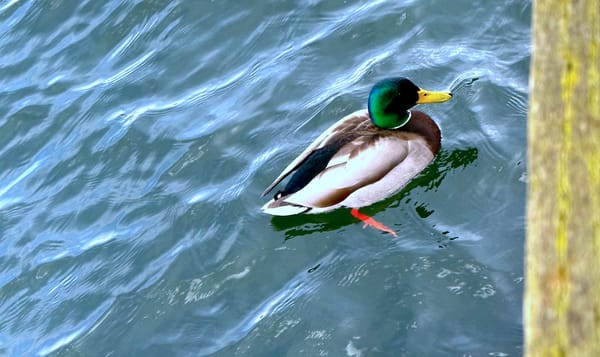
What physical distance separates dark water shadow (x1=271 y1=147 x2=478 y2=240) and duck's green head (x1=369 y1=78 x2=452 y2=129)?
42 cm

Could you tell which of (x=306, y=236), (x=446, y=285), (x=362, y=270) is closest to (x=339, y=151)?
(x=306, y=236)

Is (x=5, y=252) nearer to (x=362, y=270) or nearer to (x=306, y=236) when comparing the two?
(x=306, y=236)

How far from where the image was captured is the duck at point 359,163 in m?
6.77

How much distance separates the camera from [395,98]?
22.9 ft

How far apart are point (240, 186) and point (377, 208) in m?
A: 1.04

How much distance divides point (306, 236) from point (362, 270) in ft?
2.37

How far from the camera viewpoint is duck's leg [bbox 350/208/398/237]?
6.42 metres

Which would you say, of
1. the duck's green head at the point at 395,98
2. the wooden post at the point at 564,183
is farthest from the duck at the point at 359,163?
the wooden post at the point at 564,183

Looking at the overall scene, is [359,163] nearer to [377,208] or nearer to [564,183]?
[377,208]

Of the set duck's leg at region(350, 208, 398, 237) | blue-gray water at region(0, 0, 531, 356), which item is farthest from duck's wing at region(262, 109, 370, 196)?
duck's leg at region(350, 208, 398, 237)

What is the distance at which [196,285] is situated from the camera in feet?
20.8

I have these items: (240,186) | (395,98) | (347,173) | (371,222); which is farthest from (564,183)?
(240,186)

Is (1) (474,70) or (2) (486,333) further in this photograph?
(1) (474,70)

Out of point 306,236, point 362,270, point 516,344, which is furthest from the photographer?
point 306,236
